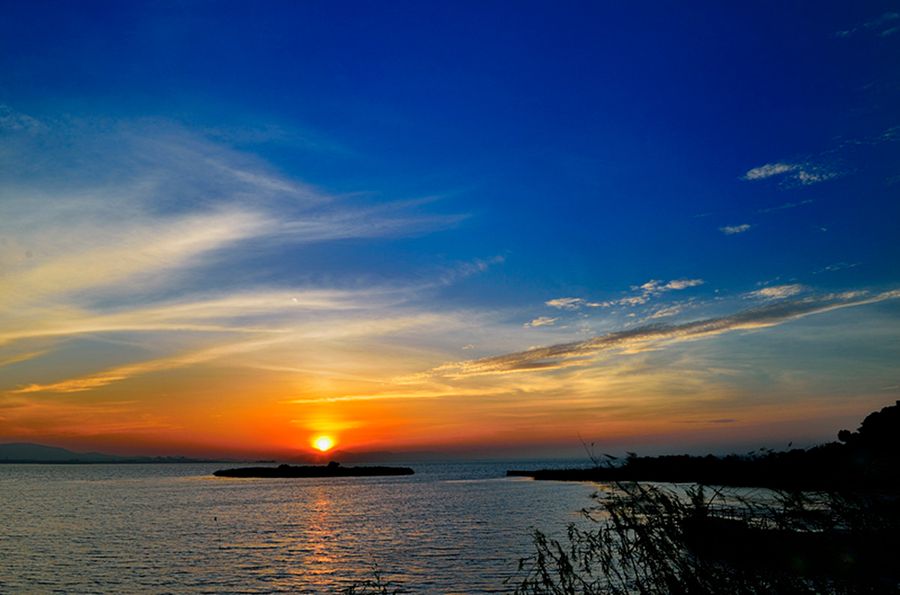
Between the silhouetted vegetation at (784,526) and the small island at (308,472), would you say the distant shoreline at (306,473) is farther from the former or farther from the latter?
the silhouetted vegetation at (784,526)

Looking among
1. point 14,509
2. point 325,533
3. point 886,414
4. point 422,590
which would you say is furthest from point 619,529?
point 14,509

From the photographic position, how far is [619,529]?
5.36 m

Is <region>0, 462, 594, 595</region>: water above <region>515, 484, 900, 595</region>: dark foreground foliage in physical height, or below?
below

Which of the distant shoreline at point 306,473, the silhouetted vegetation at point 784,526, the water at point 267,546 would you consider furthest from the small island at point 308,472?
the silhouetted vegetation at point 784,526

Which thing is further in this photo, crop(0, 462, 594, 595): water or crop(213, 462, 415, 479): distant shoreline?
crop(213, 462, 415, 479): distant shoreline

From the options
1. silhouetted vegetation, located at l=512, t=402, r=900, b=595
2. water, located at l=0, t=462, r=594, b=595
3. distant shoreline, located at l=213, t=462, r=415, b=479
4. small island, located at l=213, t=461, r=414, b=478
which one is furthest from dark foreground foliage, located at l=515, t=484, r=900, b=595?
small island, located at l=213, t=461, r=414, b=478

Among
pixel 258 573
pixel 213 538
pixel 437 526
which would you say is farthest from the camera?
pixel 437 526

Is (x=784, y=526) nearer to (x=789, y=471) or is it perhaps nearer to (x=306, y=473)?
(x=789, y=471)

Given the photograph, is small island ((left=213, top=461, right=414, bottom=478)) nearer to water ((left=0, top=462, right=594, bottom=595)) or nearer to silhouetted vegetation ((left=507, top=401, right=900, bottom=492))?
water ((left=0, top=462, right=594, bottom=595))

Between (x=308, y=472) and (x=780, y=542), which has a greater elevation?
(x=780, y=542)

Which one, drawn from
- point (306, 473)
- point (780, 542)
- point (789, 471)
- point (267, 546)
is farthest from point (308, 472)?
point (789, 471)

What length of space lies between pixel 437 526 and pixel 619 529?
149 ft

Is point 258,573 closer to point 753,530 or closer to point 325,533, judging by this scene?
point 325,533

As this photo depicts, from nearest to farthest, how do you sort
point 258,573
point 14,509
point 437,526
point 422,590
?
point 422,590
point 258,573
point 437,526
point 14,509
